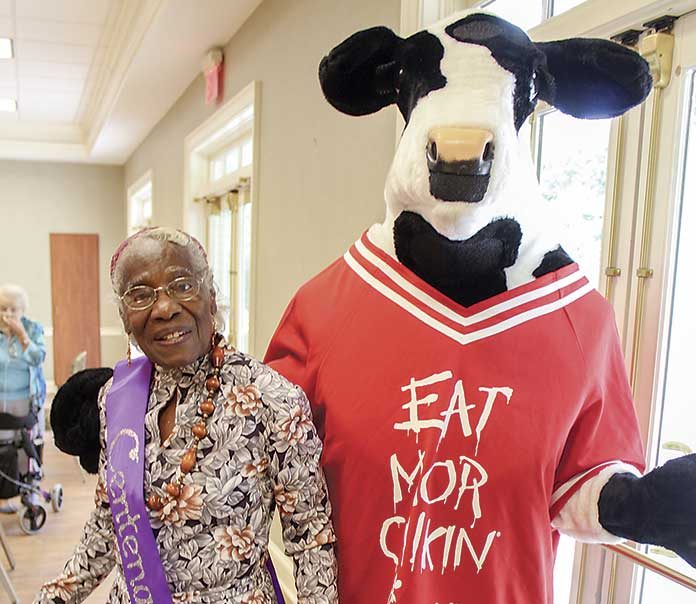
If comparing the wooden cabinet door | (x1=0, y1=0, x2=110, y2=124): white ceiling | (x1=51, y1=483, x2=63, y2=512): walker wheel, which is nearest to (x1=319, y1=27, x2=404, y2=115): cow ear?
(x1=0, y1=0, x2=110, y2=124): white ceiling

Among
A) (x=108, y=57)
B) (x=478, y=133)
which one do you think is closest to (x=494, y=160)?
(x=478, y=133)

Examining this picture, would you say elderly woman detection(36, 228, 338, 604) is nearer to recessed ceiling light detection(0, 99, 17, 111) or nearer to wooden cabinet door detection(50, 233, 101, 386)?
recessed ceiling light detection(0, 99, 17, 111)

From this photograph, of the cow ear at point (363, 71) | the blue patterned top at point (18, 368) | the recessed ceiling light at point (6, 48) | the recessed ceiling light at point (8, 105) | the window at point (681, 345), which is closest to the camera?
the cow ear at point (363, 71)

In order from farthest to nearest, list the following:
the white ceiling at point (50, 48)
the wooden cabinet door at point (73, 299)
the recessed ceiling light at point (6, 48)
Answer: the wooden cabinet door at point (73, 299) < the recessed ceiling light at point (6, 48) < the white ceiling at point (50, 48)

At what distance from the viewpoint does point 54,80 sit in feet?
14.3

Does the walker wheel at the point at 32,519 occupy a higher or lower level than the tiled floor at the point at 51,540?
higher

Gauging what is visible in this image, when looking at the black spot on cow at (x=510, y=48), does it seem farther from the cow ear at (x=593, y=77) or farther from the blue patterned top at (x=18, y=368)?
the blue patterned top at (x=18, y=368)

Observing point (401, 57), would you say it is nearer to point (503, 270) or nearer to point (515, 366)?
point (503, 270)

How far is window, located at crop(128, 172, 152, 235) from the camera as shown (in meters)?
5.63

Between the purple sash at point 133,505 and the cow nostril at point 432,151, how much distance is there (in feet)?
1.83

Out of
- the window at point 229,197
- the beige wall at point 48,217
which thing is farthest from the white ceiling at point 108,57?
the beige wall at point 48,217

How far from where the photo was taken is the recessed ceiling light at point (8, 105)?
16.4ft

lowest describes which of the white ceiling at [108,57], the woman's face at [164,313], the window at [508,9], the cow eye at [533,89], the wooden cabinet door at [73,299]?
the wooden cabinet door at [73,299]

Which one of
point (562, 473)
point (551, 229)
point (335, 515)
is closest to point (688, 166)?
point (551, 229)
